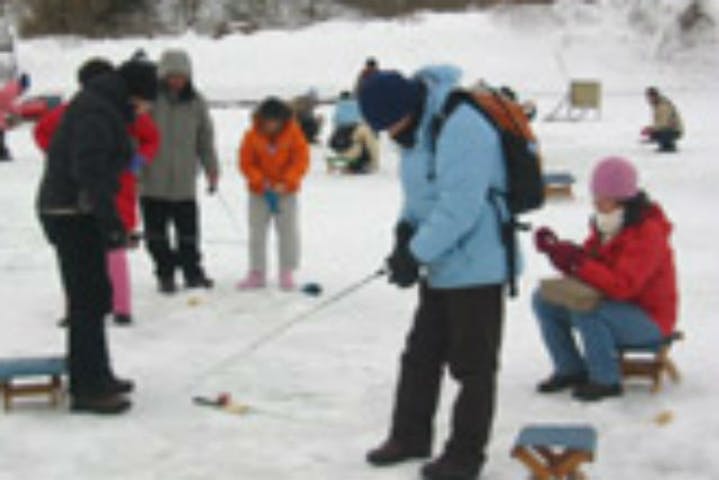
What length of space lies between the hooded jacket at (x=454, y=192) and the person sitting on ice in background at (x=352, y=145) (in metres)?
12.0

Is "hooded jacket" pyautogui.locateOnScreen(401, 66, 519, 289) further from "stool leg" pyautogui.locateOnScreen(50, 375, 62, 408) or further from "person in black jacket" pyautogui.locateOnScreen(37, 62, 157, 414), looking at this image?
"stool leg" pyautogui.locateOnScreen(50, 375, 62, 408)

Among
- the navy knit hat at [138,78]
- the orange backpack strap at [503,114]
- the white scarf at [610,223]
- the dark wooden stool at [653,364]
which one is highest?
the navy knit hat at [138,78]

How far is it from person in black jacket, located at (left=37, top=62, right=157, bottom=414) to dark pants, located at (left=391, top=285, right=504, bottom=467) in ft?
5.32

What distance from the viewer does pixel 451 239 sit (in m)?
4.63

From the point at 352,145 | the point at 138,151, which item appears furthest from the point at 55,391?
the point at 352,145

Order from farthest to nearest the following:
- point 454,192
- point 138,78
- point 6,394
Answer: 1. point 6,394
2. point 138,78
3. point 454,192

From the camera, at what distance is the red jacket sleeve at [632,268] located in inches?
233

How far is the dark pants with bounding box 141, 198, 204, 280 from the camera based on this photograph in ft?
28.6

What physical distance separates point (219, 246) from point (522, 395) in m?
5.43

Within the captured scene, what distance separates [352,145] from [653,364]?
446 inches

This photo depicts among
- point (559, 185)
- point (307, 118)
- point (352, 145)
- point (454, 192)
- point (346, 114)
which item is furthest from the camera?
point (307, 118)

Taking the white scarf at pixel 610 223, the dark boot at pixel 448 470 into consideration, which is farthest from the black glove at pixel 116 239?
the white scarf at pixel 610 223

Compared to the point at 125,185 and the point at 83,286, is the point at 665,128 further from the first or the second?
the point at 83,286

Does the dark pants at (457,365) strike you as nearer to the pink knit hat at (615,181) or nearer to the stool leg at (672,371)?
the pink knit hat at (615,181)
